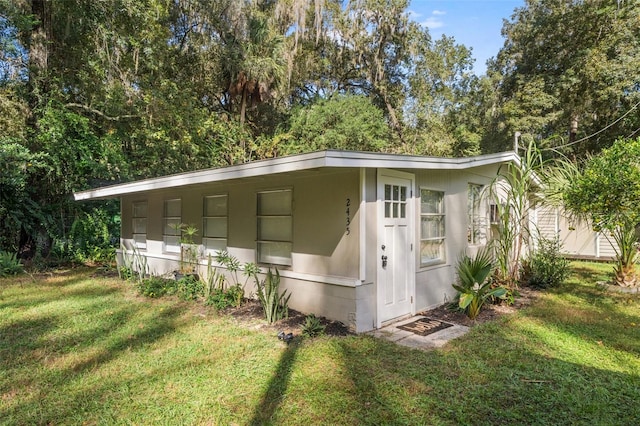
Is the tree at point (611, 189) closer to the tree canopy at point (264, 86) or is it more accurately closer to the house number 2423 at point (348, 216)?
the tree canopy at point (264, 86)

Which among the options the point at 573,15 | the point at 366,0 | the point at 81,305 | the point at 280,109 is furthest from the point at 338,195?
the point at 573,15

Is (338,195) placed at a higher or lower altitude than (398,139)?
lower

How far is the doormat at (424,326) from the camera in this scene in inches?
188

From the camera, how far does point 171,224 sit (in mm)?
8180

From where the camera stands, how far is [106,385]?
132 inches

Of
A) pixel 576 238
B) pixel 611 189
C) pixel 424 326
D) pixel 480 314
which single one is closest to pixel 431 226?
pixel 480 314

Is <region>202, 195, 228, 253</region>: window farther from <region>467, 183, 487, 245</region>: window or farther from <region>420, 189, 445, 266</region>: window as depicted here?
<region>467, 183, 487, 245</region>: window

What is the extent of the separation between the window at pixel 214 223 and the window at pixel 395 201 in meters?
3.15

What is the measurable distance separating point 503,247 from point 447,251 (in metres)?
1.00

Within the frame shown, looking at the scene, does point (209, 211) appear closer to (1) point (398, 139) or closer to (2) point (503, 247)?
(2) point (503, 247)

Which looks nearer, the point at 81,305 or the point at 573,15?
the point at 81,305

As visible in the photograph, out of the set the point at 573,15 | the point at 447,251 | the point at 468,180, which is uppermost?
the point at 573,15

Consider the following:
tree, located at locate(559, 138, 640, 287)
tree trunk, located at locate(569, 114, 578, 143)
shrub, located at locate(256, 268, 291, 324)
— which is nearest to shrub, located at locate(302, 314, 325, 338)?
shrub, located at locate(256, 268, 291, 324)

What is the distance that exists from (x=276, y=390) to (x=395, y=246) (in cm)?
262
